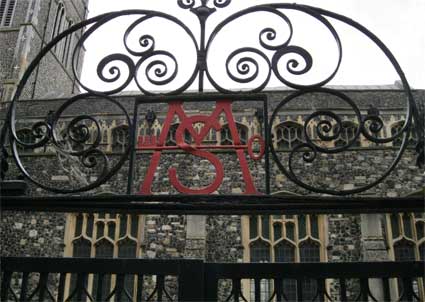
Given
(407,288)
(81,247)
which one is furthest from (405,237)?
(407,288)

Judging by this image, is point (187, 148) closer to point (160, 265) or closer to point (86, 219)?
point (160, 265)

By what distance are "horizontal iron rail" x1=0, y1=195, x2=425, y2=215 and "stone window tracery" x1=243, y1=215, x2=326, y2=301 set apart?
8.91 meters

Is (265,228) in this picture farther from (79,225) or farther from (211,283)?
(211,283)

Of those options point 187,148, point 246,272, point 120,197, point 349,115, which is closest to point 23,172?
point 120,197

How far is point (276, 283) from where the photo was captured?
2385mm

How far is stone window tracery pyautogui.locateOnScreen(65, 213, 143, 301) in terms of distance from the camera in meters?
11.7

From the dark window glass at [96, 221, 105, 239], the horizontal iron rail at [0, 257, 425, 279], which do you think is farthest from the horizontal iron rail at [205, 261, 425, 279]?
the dark window glass at [96, 221, 105, 239]

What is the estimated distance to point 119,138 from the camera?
1386 cm

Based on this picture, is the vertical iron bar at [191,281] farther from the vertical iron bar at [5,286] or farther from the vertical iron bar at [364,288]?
the vertical iron bar at [5,286]

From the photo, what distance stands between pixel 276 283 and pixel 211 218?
9023 millimetres

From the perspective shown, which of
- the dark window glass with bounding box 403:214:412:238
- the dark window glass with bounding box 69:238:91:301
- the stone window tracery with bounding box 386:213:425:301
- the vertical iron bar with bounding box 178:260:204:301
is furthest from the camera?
the dark window glass with bounding box 69:238:91:301

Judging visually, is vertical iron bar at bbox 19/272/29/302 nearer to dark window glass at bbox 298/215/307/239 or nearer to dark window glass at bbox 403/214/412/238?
dark window glass at bbox 298/215/307/239

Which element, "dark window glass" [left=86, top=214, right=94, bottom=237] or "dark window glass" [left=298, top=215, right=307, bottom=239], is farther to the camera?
"dark window glass" [left=86, top=214, right=94, bottom=237]

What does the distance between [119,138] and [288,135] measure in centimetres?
487
